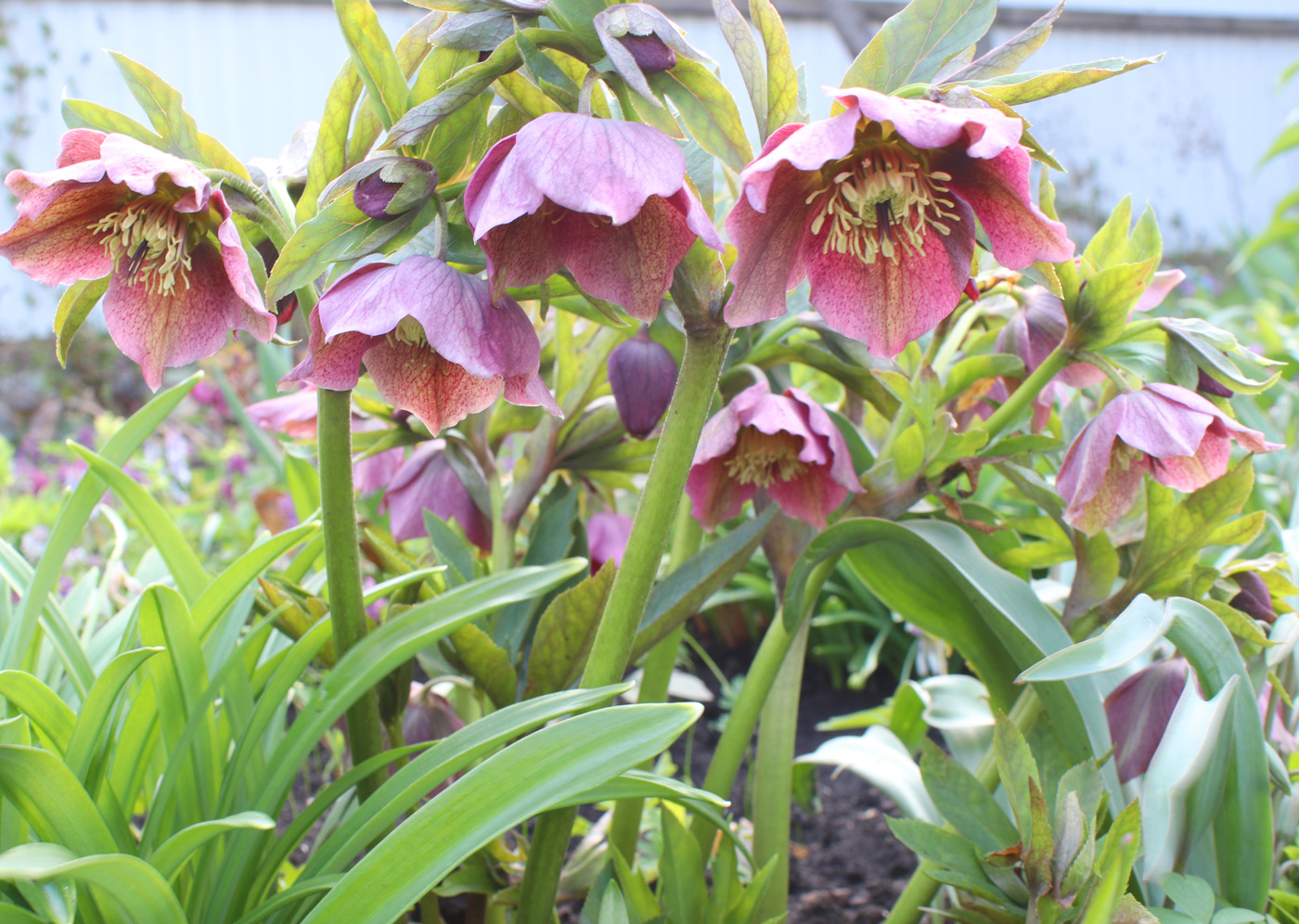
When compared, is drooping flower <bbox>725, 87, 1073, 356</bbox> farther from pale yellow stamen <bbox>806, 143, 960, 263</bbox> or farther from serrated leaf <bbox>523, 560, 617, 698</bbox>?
serrated leaf <bbox>523, 560, 617, 698</bbox>

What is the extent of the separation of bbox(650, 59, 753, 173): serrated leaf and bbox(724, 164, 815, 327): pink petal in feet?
0.10

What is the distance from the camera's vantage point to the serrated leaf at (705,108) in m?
0.44

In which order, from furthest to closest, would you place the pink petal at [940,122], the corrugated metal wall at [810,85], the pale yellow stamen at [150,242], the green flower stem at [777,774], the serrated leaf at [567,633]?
the corrugated metal wall at [810,85]
the green flower stem at [777,774]
the serrated leaf at [567,633]
the pale yellow stamen at [150,242]
the pink petal at [940,122]

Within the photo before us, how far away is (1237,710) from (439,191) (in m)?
0.54

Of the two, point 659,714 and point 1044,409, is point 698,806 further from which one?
point 1044,409

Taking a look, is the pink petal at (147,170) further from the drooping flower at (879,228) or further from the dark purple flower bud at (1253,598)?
the dark purple flower bud at (1253,598)

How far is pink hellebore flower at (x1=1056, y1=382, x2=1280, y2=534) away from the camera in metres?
0.54

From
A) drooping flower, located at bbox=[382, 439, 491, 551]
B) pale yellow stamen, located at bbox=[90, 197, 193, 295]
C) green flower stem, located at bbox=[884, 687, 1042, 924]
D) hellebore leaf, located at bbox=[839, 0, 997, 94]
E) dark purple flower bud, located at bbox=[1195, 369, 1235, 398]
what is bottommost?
green flower stem, located at bbox=[884, 687, 1042, 924]

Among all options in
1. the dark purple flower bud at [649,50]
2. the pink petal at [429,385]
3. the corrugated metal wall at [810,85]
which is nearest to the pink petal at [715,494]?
the pink petal at [429,385]

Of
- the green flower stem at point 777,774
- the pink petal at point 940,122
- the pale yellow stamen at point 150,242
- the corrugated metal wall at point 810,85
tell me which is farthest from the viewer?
the corrugated metal wall at point 810,85

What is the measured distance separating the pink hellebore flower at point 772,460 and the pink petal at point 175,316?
0.95ft

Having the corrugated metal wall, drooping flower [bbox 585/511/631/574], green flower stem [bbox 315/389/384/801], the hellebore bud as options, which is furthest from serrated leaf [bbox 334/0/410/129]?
the corrugated metal wall

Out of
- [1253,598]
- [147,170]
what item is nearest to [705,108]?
[147,170]

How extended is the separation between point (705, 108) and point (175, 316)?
298 mm
